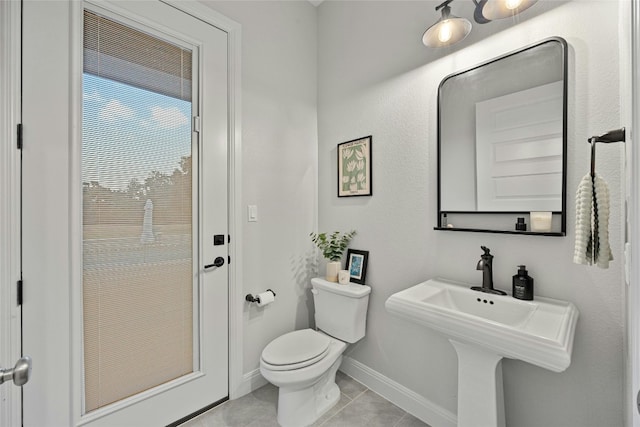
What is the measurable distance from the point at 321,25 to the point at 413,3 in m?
0.84

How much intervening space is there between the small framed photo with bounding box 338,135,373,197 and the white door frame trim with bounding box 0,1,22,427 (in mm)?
1693

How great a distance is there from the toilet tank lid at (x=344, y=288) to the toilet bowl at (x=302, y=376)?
0.30 meters

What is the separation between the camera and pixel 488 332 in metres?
1.02

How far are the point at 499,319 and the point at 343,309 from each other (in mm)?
912

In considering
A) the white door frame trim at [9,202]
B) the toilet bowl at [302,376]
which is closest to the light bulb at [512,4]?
the toilet bowl at [302,376]

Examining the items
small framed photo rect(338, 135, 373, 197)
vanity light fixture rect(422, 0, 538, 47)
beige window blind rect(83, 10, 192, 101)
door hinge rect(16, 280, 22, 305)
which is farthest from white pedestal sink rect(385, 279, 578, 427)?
beige window blind rect(83, 10, 192, 101)

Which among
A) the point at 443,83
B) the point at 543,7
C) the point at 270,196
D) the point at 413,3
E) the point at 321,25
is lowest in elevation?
the point at 270,196

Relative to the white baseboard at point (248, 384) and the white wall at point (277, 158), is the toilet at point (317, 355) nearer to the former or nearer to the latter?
the white wall at point (277, 158)

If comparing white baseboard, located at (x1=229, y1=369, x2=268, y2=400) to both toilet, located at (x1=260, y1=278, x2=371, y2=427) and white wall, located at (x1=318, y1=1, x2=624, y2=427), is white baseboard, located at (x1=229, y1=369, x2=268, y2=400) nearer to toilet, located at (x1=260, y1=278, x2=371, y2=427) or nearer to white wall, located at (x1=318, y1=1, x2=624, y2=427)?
toilet, located at (x1=260, y1=278, x2=371, y2=427)

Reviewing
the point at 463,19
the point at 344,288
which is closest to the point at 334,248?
the point at 344,288

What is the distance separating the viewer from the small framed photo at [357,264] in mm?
1946

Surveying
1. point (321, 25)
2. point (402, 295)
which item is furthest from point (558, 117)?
point (321, 25)

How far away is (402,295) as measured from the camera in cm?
134

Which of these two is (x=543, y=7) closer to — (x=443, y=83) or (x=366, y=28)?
(x=443, y=83)
